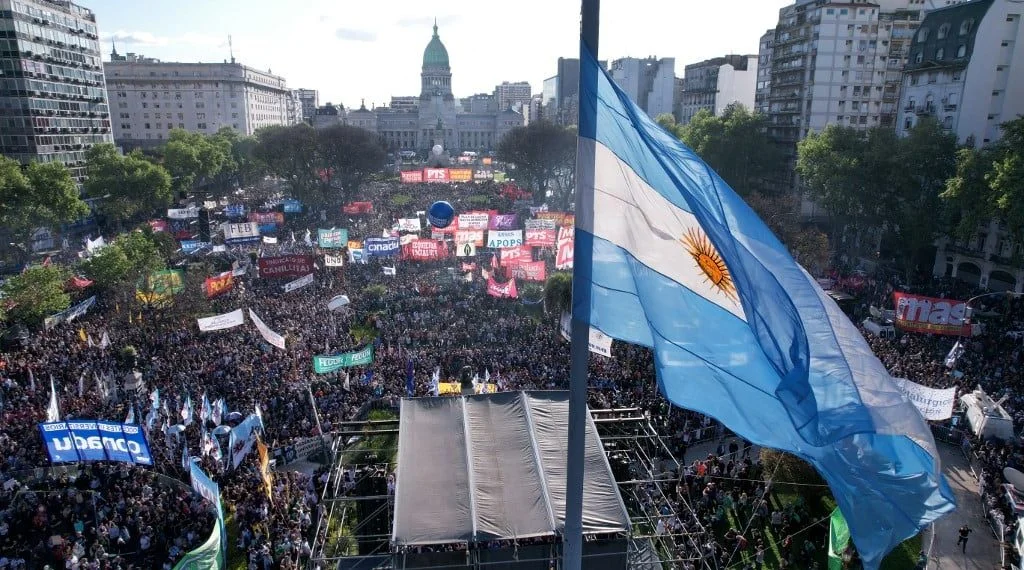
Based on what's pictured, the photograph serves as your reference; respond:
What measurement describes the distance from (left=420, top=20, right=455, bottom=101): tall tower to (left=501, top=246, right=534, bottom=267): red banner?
425ft

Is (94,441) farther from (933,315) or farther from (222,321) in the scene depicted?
(933,315)

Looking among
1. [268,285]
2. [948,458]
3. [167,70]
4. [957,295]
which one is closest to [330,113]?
[167,70]

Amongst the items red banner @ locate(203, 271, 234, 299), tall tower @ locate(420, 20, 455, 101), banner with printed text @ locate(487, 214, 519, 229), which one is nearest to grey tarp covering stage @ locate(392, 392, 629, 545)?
red banner @ locate(203, 271, 234, 299)

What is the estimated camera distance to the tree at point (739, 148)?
57.3m

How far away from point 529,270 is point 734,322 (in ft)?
81.0

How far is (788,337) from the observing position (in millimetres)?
5996

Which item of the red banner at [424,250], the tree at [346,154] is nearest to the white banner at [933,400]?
the red banner at [424,250]

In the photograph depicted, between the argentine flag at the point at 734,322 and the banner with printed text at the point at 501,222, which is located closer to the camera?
the argentine flag at the point at 734,322

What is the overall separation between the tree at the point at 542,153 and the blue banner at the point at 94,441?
56226 mm

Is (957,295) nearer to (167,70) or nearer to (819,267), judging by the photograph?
(819,267)

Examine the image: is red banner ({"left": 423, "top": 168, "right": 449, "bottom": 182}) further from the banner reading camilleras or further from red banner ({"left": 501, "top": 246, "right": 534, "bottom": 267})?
the banner reading camilleras

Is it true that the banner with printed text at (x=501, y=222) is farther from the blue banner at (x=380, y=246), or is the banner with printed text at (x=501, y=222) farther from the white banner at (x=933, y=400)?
the white banner at (x=933, y=400)

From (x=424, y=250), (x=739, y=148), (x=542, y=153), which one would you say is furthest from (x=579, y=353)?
(x=542, y=153)

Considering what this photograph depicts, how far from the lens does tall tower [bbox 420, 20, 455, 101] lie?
15462 cm
